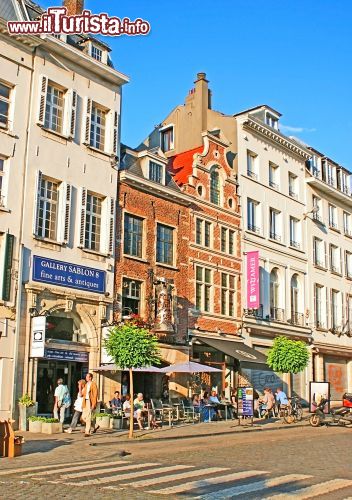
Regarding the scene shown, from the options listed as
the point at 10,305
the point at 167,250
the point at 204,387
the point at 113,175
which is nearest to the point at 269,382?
the point at 204,387

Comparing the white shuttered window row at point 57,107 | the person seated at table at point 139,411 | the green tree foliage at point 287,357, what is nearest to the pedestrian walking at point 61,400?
the person seated at table at point 139,411

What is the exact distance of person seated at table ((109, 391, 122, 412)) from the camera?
21084 mm

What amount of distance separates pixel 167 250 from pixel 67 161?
6.17m

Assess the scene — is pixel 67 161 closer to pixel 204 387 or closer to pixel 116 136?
pixel 116 136

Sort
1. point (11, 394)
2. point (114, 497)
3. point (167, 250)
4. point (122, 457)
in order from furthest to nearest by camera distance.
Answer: point (167, 250), point (11, 394), point (122, 457), point (114, 497)

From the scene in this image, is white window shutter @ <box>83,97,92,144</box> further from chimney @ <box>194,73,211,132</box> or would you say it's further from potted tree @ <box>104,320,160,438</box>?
chimney @ <box>194,73,211,132</box>

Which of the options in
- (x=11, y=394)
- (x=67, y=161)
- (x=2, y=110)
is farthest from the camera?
(x=67, y=161)

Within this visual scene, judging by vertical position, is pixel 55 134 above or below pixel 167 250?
Result: above

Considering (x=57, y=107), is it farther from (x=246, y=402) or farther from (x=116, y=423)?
(x=246, y=402)

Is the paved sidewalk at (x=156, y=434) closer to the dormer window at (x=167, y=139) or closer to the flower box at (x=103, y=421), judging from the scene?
the flower box at (x=103, y=421)

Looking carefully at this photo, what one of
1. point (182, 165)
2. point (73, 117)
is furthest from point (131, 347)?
point (182, 165)

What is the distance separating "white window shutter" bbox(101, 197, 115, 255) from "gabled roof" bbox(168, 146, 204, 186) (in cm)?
567

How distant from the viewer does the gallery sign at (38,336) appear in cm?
1981

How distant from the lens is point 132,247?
25031mm
